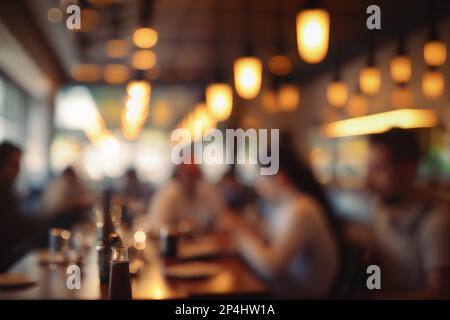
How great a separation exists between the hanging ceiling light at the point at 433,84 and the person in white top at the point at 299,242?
80.4 inches

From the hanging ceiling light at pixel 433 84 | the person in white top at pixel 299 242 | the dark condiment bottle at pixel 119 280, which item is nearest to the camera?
the dark condiment bottle at pixel 119 280

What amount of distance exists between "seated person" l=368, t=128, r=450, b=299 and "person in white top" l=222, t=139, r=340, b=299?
13.8 inches

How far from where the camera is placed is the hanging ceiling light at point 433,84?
3940 mm

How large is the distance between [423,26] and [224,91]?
2.63 metres

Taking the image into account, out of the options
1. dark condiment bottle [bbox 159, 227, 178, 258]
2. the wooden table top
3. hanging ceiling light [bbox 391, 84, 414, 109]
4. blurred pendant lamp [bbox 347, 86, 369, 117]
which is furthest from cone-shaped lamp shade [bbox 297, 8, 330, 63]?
blurred pendant lamp [bbox 347, 86, 369, 117]

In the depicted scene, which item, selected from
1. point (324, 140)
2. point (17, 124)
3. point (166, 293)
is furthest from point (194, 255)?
point (324, 140)

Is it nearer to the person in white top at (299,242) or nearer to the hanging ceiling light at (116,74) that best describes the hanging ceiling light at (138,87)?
the person in white top at (299,242)

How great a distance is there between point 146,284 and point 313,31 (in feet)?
3.97

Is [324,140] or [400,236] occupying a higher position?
[324,140]

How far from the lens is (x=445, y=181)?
171 inches

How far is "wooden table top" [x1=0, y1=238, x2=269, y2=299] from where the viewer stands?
1.70m

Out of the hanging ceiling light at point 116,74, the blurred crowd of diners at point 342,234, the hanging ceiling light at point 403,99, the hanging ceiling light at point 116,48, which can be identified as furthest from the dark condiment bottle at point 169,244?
the hanging ceiling light at point 116,74
